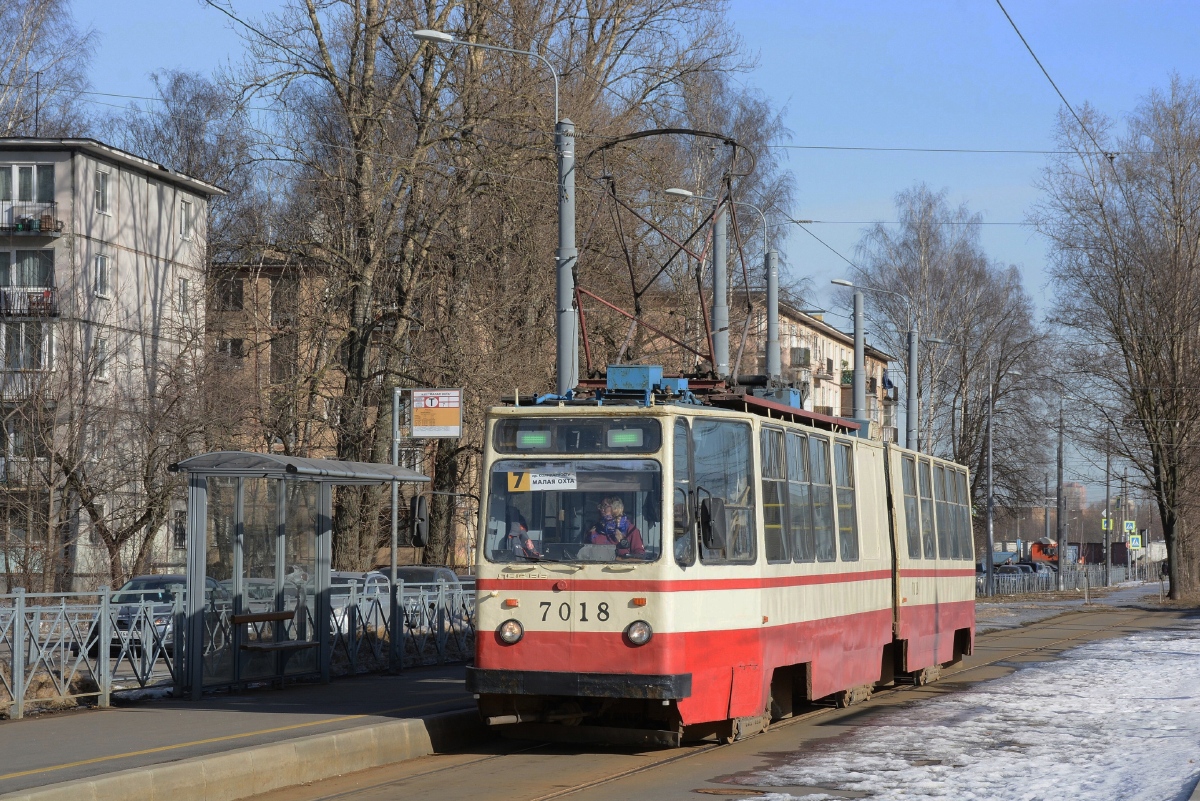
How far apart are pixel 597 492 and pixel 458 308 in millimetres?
18249

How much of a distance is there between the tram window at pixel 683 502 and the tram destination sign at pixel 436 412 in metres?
5.98

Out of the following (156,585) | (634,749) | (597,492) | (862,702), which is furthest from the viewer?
(156,585)

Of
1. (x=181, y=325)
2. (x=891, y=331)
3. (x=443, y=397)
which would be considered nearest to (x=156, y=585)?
(x=443, y=397)

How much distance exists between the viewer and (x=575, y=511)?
11.7 metres

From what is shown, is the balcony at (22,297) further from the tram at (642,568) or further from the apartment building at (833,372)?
the apartment building at (833,372)

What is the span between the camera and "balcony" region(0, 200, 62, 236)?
45.1 meters

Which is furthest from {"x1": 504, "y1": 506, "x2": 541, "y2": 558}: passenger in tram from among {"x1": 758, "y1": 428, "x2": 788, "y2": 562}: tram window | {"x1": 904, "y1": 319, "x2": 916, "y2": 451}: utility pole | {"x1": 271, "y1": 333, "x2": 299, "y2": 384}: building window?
{"x1": 904, "y1": 319, "x2": 916, "y2": 451}: utility pole

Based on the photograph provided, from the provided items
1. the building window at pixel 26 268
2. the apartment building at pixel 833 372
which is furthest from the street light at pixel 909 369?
the apartment building at pixel 833 372

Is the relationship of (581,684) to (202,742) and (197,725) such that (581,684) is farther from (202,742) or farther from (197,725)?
(197,725)

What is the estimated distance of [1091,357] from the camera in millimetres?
48938

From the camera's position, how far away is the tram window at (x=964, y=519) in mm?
20906

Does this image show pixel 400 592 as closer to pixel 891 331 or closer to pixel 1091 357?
pixel 1091 357

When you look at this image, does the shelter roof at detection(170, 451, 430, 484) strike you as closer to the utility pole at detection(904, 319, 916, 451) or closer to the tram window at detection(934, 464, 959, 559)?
the tram window at detection(934, 464, 959, 559)

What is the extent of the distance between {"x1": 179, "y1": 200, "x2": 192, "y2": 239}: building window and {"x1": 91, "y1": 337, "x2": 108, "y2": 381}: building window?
2079cm
